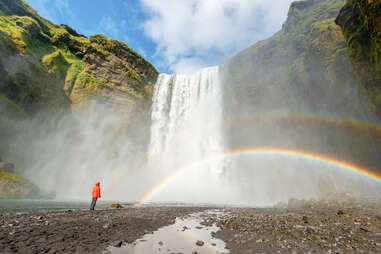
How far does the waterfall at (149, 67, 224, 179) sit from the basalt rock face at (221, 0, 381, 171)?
335 centimetres

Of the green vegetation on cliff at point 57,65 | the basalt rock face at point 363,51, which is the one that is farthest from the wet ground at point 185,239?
the green vegetation on cliff at point 57,65

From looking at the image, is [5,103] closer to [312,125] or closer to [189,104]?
[189,104]

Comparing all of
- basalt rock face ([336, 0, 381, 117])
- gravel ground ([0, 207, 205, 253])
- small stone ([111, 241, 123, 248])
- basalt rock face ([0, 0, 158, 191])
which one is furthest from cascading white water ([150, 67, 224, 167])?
small stone ([111, 241, 123, 248])

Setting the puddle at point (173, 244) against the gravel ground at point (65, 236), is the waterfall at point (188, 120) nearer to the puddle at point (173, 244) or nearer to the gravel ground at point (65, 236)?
the puddle at point (173, 244)

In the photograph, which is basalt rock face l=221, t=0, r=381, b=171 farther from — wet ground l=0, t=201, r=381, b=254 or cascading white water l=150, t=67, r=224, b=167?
wet ground l=0, t=201, r=381, b=254

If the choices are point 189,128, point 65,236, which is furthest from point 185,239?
point 189,128

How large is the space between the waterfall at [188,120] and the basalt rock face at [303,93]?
3.35 m

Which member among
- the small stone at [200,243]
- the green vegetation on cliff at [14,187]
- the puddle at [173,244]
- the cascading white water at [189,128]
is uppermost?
the cascading white water at [189,128]

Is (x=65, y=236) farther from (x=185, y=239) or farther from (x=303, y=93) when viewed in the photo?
(x=303, y=93)

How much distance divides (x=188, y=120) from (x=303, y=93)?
23.2 meters

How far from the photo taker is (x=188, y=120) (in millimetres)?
44094

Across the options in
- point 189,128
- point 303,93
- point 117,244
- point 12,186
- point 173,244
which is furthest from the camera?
point 189,128

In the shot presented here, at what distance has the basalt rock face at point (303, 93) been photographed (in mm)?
27016

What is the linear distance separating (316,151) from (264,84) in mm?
16496
